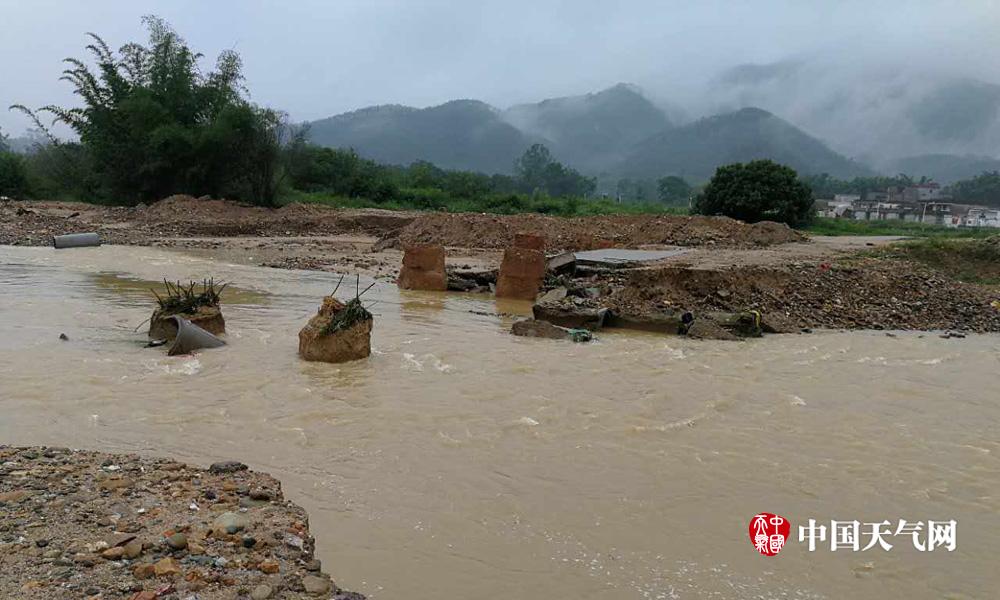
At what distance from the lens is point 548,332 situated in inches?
359

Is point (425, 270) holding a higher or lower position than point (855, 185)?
lower

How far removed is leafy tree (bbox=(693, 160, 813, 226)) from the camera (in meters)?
27.6

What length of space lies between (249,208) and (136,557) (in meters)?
24.9

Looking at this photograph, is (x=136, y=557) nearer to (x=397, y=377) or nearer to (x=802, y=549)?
(x=802, y=549)

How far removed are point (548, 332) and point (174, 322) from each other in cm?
433

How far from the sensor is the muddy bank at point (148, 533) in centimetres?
279

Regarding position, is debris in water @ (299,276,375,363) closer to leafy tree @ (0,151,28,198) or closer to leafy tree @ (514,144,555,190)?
leafy tree @ (0,151,28,198)

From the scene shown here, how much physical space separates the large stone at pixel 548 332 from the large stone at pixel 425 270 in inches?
159

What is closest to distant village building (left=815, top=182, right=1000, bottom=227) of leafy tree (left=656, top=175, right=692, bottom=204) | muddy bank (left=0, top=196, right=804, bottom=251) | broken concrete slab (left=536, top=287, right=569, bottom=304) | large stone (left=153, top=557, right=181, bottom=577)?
leafy tree (left=656, top=175, right=692, bottom=204)

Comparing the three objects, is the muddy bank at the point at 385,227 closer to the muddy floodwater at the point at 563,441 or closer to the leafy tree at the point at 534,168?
the muddy floodwater at the point at 563,441
